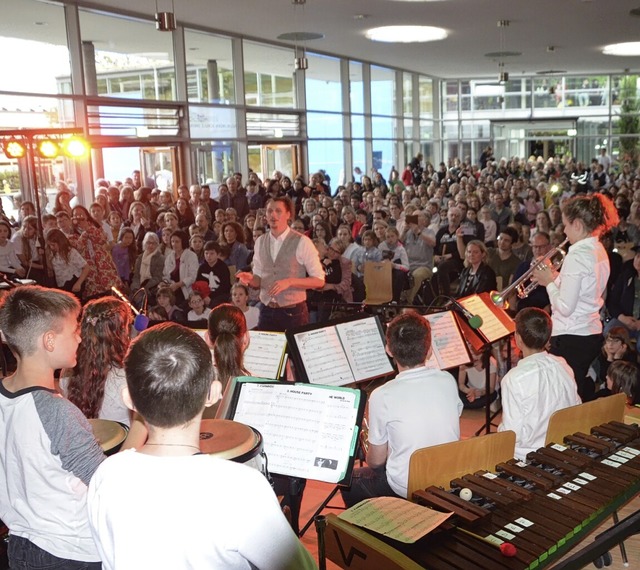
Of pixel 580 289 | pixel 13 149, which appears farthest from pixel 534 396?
pixel 13 149

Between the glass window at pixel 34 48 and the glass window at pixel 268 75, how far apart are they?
17.1 ft

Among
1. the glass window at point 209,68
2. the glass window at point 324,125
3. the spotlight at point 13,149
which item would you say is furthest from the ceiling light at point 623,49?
the spotlight at point 13,149

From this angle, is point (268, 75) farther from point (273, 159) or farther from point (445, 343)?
point (445, 343)

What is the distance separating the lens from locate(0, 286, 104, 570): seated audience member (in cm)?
201

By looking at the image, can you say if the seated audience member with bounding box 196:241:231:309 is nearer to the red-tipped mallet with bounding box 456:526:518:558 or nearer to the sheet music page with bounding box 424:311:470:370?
the sheet music page with bounding box 424:311:470:370

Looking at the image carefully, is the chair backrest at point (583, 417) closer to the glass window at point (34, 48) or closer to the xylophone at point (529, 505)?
the xylophone at point (529, 505)

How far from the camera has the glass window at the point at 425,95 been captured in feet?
81.3

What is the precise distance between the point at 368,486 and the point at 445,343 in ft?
4.13

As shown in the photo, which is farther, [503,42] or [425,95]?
[425,95]

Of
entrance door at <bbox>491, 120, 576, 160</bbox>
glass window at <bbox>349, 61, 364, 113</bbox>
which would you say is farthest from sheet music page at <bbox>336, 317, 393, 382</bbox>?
entrance door at <bbox>491, 120, 576, 160</bbox>

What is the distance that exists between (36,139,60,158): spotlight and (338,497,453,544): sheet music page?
7.03 metres

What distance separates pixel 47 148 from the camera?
8.26m

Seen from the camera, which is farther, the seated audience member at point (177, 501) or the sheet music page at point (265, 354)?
the sheet music page at point (265, 354)

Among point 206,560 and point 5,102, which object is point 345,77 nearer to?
point 5,102
